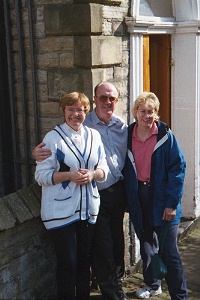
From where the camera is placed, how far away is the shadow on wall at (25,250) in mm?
4602

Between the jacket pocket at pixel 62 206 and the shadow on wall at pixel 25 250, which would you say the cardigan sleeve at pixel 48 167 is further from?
the shadow on wall at pixel 25 250

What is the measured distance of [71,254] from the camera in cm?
457

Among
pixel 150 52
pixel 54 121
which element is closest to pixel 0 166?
pixel 54 121

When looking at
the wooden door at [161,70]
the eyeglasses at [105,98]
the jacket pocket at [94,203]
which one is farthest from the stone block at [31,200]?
the wooden door at [161,70]

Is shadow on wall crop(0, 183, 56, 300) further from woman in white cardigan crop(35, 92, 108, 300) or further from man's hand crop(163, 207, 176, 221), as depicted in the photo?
man's hand crop(163, 207, 176, 221)

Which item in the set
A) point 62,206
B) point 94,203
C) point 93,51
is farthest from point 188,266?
point 93,51

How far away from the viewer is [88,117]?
16.4 feet

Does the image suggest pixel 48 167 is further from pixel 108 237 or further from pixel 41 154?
pixel 108 237

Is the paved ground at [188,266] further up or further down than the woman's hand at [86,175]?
further down

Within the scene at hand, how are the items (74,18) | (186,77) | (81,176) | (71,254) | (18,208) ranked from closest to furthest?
1. (81,176)
2. (71,254)
3. (18,208)
4. (74,18)
5. (186,77)

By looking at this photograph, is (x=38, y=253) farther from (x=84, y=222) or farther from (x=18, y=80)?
(x=18, y=80)

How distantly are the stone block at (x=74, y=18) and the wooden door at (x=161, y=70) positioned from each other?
1.80 meters

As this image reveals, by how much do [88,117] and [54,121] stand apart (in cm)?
62

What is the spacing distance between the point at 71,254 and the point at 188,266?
213 cm
